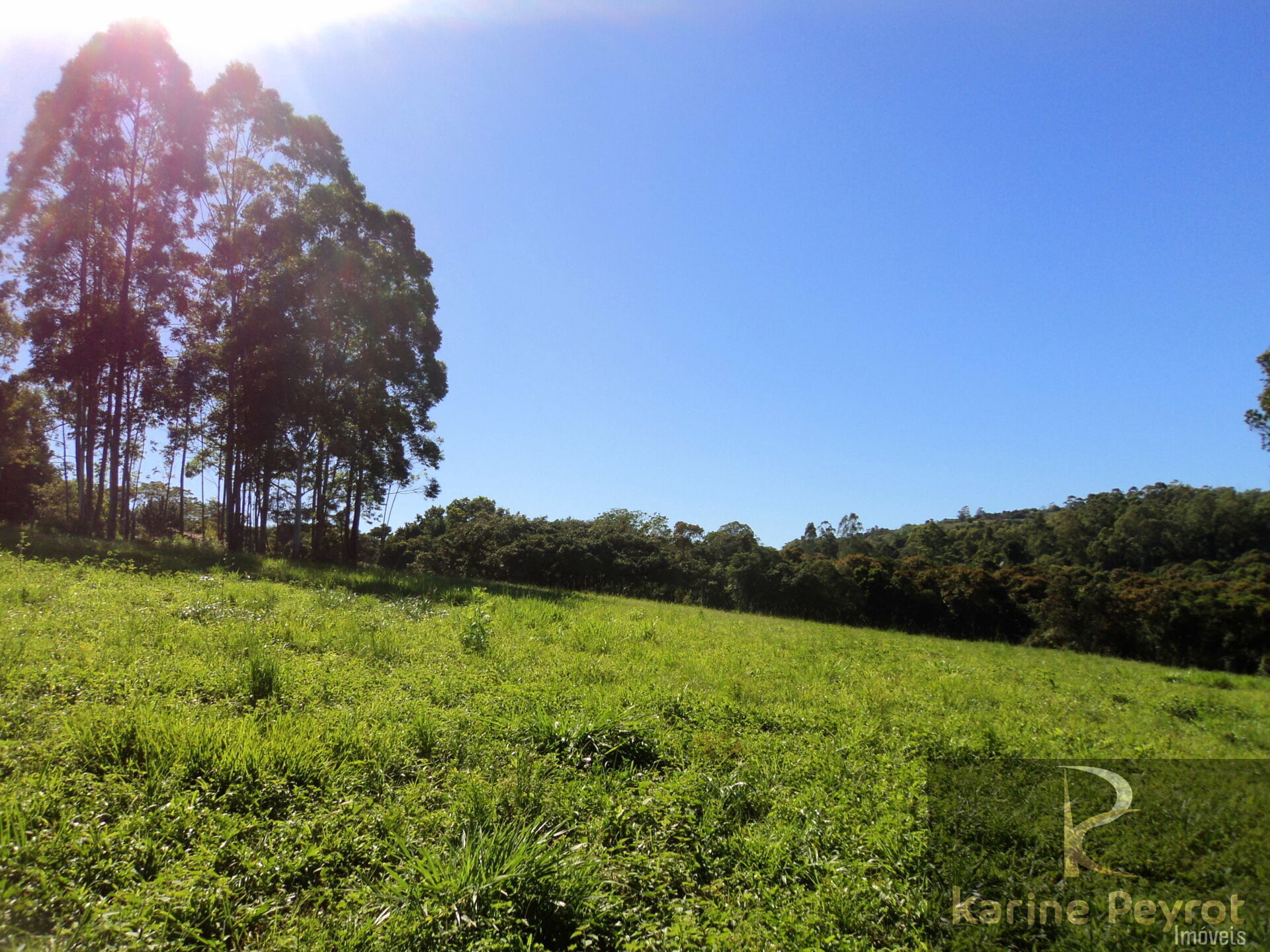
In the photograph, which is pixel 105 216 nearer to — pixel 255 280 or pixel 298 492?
pixel 255 280

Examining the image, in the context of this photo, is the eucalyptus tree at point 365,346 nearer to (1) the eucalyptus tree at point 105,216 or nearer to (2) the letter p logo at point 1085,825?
(1) the eucalyptus tree at point 105,216

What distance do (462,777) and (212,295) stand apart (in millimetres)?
20828

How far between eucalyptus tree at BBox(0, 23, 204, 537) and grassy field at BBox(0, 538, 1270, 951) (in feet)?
39.8

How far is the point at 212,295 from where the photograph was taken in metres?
18.4

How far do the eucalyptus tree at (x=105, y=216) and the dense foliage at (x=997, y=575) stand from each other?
467 inches

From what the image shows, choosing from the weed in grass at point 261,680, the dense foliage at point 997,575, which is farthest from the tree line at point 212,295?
the weed in grass at point 261,680

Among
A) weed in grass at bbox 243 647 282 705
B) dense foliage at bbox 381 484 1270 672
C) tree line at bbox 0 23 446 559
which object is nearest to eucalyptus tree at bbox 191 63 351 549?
tree line at bbox 0 23 446 559

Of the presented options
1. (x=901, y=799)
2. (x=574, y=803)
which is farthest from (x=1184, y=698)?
(x=574, y=803)

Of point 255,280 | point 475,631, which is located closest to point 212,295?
point 255,280

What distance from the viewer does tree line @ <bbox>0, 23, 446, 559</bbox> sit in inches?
618

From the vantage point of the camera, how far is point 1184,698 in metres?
7.87

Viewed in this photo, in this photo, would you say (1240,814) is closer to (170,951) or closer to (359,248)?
(170,951)

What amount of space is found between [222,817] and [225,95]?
22550 mm

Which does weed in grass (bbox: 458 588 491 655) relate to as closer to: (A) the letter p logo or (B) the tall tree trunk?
Result: (A) the letter p logo
